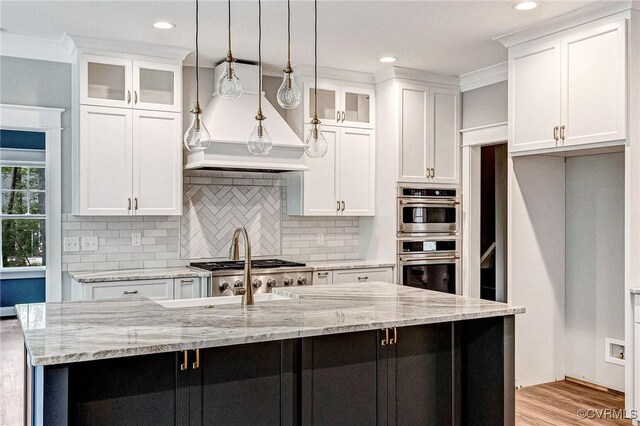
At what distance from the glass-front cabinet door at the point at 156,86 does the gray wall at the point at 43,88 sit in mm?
568

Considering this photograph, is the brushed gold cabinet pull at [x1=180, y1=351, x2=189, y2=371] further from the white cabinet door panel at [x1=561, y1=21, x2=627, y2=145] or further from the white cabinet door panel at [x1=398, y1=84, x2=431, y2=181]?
the white cabinet door panel at [x1=398, y1=84, x2=431, y2=181]

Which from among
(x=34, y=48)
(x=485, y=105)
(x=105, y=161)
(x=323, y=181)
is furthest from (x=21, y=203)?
(x=485, y=105)

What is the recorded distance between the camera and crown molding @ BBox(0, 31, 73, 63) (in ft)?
14.1

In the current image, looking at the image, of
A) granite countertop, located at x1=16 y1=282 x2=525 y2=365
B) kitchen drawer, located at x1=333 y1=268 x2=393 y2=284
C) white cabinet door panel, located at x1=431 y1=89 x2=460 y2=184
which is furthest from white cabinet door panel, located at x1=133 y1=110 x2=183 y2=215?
white cabinet door panel, located at x1=431 y1=89 x2=460 y2=184

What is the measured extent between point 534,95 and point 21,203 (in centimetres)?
583

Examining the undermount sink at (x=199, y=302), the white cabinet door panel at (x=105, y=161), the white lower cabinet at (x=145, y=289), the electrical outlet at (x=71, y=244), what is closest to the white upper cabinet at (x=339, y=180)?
the white lower cabinet at (x=145, y=289)

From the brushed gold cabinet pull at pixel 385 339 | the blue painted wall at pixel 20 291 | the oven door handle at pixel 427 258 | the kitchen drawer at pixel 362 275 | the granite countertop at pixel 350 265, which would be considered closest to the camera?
the brushed gold cabinet pull at pixel 385 339

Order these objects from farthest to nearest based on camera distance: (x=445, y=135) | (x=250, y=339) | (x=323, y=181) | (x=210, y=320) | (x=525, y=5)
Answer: (x=445, y=135) → (x=323, y=181) → (x=525, y=5) → (x=210, y=320) → (x=250, y=339)

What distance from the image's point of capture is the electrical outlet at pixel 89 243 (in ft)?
15.1

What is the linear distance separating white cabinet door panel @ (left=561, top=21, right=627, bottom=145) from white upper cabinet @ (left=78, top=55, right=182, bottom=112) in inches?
114

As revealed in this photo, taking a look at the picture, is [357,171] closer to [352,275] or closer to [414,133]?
[414,133]

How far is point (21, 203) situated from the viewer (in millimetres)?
6930

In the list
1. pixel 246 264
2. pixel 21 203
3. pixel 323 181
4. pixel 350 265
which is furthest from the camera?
pixel 21 203

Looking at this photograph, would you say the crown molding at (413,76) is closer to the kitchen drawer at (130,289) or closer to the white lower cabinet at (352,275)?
the white lower cabinet at (352,275)
